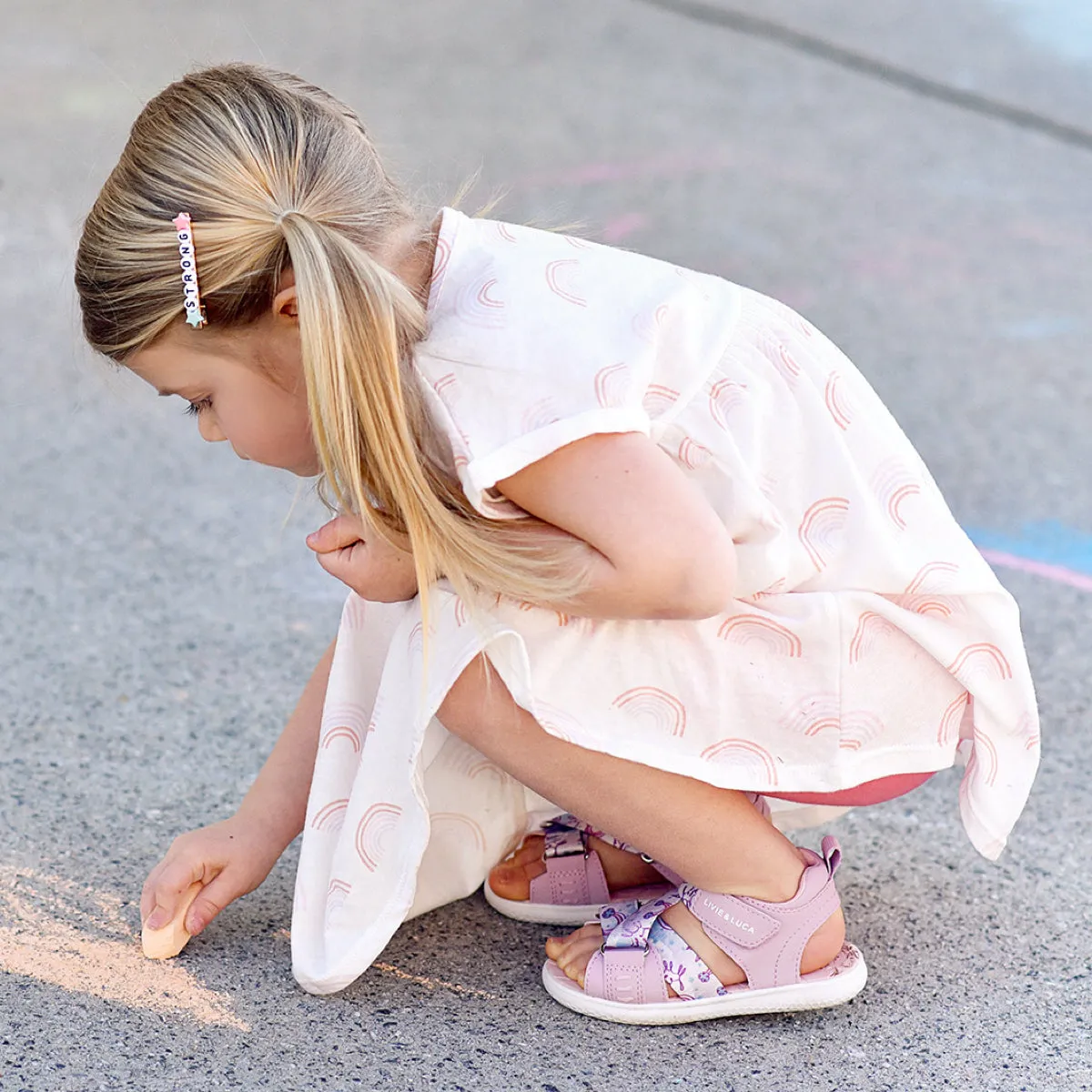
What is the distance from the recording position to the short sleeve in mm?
1390

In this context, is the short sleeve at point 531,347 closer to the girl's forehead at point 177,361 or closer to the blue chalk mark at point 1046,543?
the girl's forehead at point 177,361

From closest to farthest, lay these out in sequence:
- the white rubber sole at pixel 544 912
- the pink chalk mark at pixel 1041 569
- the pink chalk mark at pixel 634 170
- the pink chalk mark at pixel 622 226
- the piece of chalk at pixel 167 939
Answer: the piece of chalk at pixel 167 939 → the white rubber sole at pixel 544 912 → the pink chalk mark at pixel 1041 569 → the pink chalk mark at pixel 622 226 → the pink chalk mark at pixel 634 170

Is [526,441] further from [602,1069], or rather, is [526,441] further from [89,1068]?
[89,1068]

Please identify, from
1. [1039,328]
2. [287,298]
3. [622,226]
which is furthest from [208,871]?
[622,226]

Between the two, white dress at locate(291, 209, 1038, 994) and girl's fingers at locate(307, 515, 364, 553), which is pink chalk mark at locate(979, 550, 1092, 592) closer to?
white dress at locate(291, 209, 1038, 994)

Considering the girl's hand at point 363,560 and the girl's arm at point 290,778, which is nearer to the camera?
the girl's hand at point 363,560

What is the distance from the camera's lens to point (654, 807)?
151 cm

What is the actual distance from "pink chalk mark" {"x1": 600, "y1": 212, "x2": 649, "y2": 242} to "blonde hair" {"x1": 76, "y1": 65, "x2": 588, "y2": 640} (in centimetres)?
251

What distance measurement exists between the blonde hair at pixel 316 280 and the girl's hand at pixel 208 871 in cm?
39

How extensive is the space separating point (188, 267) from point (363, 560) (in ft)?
1.05

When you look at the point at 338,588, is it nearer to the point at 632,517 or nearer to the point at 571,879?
the point at 571,879

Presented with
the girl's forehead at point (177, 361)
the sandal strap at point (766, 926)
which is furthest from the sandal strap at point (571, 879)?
the girl's forehead at point (177, 361)

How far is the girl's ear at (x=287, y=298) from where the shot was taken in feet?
4.81

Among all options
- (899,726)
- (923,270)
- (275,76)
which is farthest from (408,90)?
(899,726)
